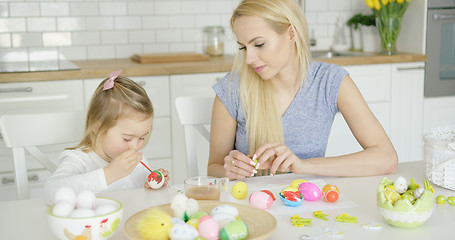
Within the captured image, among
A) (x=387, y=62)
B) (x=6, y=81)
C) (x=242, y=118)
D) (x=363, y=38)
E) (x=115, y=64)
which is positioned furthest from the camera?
(x=363, y=38)

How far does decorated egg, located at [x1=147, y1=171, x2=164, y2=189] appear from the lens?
170 cm

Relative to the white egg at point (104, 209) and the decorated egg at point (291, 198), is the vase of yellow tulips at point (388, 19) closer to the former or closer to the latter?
the decorated egg at point (291, 198)

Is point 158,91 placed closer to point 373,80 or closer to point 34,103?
point 34,103

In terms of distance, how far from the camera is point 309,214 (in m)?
1.50

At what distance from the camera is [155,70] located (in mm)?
3395

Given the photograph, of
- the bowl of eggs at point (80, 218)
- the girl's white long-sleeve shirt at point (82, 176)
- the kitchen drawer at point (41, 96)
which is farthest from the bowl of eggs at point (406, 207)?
the kitchen drawer at point (41, 96)

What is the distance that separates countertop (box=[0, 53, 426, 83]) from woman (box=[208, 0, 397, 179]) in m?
1.19

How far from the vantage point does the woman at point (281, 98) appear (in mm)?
2061

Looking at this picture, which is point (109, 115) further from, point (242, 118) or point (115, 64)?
point (115, 64)

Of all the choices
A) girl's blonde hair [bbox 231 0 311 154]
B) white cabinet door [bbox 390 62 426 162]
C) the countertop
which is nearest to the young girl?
girl's blonde hair [bbox 231 0 311 154]

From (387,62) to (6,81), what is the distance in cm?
230

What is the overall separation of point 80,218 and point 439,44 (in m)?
3.36

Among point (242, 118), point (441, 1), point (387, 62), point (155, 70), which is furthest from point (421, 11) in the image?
point (242, 118)

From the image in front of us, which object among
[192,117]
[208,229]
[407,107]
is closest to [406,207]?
[208,229]
